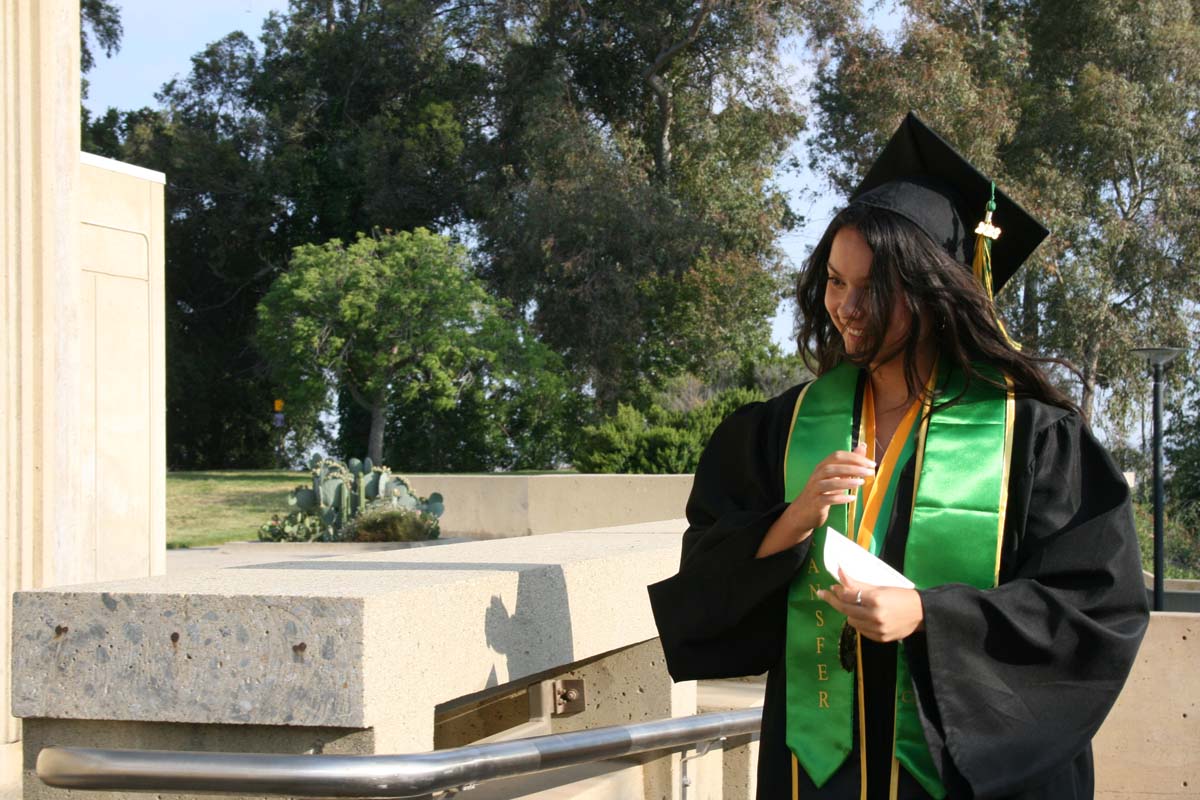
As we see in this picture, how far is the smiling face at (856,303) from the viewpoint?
2039 mm

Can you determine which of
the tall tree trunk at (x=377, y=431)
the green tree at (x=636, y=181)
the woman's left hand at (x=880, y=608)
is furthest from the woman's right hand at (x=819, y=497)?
the tall tree trunk at (x=377, y=431)

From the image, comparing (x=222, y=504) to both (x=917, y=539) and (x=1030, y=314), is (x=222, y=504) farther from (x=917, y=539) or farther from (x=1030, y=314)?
(x=917, y=539)

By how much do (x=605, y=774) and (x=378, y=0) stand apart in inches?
1477

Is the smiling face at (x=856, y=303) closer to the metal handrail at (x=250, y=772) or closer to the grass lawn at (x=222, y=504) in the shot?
the metal handrail at (x=250, y=772)

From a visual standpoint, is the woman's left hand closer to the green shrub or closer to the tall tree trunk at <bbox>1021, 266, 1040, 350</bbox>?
the green shrub

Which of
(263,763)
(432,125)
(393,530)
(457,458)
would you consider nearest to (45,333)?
(263,763)

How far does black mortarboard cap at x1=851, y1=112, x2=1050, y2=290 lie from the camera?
212 cm

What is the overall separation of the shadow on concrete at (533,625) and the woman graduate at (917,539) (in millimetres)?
426

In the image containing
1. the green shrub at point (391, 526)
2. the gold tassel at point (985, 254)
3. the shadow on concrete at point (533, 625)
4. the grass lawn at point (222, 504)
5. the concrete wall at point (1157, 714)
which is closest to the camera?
the gold tassel at point (985, 254)

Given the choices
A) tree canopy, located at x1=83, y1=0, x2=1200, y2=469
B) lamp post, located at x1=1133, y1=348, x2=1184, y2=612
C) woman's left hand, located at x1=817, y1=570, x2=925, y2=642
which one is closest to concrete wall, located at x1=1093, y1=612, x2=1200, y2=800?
woman's left hand, located at x1=817, y1=570, x2=925, y2=642

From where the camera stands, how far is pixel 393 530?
14.8m

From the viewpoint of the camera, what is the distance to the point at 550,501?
14.8 metres

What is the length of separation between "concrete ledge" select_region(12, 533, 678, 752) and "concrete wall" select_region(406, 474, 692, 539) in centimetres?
1023

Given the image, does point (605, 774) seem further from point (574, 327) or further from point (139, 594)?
point (574, 327)
